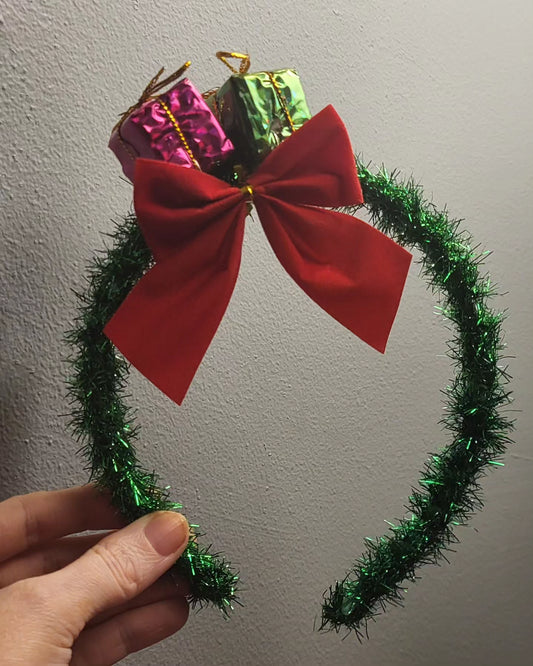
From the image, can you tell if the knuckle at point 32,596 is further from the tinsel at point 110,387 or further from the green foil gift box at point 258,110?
the green foil gift box at point 258,110

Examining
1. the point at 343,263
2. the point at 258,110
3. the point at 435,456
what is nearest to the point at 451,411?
the point at 435,456

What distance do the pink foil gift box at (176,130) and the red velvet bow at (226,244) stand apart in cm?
2

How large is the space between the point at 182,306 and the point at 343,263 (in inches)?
4.0

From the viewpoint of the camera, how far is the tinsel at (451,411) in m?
0.45

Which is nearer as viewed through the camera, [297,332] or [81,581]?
[81,581]

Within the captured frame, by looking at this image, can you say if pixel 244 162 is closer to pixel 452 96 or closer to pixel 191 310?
pixel 191 310

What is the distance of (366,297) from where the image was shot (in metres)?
0.41

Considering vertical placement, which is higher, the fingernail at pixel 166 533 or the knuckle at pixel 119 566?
the fingernail at pixel 166 533

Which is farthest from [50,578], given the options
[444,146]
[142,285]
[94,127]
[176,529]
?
[444,146]

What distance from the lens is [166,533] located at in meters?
0.40

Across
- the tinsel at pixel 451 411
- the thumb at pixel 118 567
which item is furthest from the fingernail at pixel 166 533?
the tinsel at pixel 451 411

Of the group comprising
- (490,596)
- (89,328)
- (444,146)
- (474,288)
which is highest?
(444,146)

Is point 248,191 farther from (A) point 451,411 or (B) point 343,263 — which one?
(A) point 451,411

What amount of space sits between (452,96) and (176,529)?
565mm
